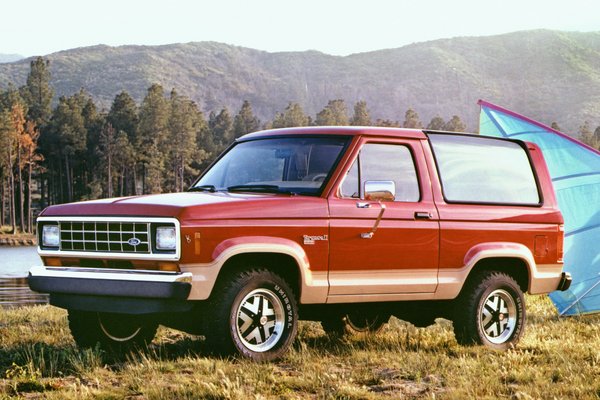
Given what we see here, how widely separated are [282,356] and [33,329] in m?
4.09

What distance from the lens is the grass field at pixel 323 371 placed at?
642 cm

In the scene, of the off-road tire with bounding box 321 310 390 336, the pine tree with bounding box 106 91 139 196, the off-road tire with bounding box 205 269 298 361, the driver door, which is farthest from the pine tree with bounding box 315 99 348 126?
the off-road tire with bounding box 205 269 298 361

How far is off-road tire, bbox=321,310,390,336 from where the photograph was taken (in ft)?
32.0

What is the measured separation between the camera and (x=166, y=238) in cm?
701

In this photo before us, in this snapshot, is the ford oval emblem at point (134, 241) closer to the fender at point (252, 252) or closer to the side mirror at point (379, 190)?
the fender at point (252, 252)

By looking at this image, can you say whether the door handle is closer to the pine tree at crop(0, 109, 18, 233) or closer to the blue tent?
the blue tent

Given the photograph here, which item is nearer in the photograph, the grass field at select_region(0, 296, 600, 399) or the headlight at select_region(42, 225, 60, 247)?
the grass field at select_region(0, 296, 600, 399)

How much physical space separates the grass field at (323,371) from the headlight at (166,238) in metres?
0.99

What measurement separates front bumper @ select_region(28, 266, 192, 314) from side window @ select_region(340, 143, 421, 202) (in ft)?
5.94

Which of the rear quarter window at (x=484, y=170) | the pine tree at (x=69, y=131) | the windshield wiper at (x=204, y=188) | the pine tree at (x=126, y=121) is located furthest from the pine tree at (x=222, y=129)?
the windshield wiper at (x=204, y=188)

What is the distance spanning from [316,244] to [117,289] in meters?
1.69

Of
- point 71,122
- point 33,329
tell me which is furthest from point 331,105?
point 33,329

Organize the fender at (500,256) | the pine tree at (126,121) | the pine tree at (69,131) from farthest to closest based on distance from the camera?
the pine tree at (126,121) < the pine tree at (69,131) < the fender at (500,256)

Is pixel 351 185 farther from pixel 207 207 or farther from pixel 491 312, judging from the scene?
pixel 491 312
